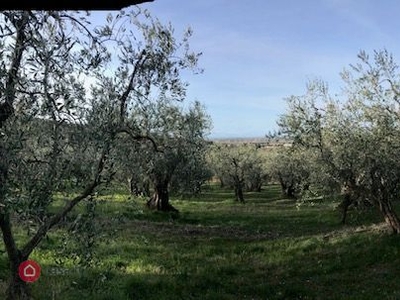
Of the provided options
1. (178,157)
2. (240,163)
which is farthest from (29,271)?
(240,163)

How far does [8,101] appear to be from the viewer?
26.5ft

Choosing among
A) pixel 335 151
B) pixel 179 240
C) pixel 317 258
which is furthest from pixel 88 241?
pixel 179 240

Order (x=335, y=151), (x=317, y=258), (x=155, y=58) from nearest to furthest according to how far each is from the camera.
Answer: (x=155, y=58)
(x=317, y=258)
(x=335, y=151)

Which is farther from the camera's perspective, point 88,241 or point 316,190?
point 316,190

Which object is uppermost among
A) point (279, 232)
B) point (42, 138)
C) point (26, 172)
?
point (42, 138)

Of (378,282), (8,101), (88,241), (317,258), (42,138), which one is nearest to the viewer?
(8,101)

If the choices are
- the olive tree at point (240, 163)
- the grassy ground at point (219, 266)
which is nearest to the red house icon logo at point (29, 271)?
the grassy ground at point (219, 266)

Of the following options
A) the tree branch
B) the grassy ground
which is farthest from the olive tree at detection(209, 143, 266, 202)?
the tree branch

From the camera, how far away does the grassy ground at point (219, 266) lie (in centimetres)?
1475

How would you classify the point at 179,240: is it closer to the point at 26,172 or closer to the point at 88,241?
the point at 88,241

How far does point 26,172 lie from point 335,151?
17.1 m

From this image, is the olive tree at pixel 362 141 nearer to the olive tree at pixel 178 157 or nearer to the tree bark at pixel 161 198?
the olive tree at pixel 178 157

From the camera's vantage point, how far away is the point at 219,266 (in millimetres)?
19766

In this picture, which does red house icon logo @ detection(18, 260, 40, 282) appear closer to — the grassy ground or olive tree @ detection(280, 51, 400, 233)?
the grassy ground
